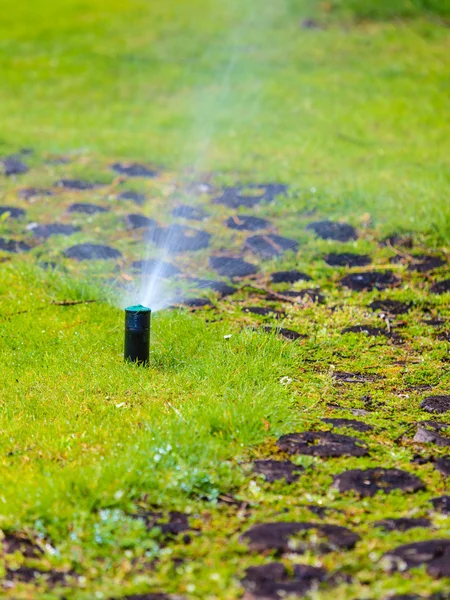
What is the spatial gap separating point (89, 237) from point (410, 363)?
379cm

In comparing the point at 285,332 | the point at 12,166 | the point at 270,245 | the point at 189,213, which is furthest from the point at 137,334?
the point at 12,166

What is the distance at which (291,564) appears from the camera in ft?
11.5

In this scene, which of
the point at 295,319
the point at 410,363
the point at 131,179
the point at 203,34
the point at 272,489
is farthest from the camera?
the point at 203,34

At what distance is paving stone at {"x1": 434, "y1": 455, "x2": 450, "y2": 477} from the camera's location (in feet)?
14.0

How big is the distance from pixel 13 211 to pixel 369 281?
155 inches

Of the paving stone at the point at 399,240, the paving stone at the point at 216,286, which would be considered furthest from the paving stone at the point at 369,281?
the paving stone at the point at 216,286

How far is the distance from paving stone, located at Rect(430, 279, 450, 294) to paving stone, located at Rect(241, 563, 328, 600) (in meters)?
4.19

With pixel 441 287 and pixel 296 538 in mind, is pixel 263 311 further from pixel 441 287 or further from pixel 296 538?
pixel 296 538

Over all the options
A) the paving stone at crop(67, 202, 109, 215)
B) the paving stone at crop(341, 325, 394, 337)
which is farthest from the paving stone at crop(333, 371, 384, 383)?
the paving stone at crop(67, 202, 109, 215)

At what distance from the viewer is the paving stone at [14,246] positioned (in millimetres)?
8102

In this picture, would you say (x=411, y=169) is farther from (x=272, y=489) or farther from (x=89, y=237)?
(x=272, y=489)

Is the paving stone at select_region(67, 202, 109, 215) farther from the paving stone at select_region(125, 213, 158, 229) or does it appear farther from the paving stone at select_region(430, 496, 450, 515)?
the paving stone at select_region(430, 496, 450, 515)

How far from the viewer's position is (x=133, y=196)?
31.7 ft

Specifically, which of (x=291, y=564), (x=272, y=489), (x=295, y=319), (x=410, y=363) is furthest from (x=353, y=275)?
(x=291, y=564)
